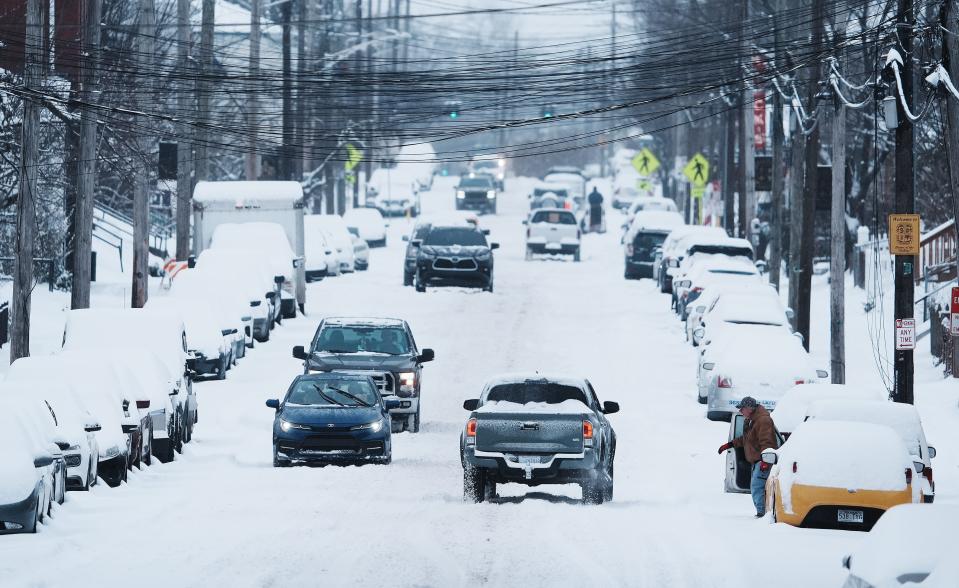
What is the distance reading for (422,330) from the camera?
131ft

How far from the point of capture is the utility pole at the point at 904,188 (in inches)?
964

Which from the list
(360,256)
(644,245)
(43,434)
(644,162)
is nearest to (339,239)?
(360,256)

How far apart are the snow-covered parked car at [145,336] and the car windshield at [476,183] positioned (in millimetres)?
61382

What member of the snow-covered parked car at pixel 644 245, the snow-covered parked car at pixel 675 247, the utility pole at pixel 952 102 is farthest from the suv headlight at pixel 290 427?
the snow-covered parked car at pixel 644 245

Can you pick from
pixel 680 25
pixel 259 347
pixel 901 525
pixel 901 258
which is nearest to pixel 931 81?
pixel 901 258

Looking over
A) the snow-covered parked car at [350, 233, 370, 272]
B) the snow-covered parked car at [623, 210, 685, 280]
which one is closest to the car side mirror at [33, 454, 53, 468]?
the snow-covered parked car at [623, 210, 685, 280]

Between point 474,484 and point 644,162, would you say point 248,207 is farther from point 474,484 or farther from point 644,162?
point 644,162

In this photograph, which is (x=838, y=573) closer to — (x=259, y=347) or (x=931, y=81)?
(x=931, y=81)

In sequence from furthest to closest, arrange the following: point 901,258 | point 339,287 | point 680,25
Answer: point 680,25 → point 339,287 → point 901,258

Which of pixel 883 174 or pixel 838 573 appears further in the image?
pixel 883 174

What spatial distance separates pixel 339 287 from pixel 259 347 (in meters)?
12.6

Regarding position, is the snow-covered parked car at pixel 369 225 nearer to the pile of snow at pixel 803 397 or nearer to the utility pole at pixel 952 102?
the utility pole at pixel 952 102

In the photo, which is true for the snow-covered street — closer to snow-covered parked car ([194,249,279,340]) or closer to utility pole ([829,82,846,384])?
snow-covered parked car ([194,249,279,340])

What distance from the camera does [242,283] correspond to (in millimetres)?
36781
